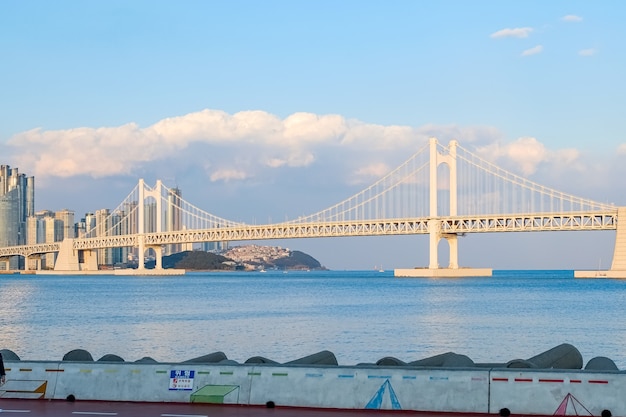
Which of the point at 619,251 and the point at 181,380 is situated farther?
the point at 619,251

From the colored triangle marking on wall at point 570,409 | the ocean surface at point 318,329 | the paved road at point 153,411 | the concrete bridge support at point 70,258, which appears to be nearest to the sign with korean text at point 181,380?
the paved road at point 153,411

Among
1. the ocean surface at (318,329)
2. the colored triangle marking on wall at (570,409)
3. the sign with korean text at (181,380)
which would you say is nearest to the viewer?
the colored triangle marking on wall at (570,409)

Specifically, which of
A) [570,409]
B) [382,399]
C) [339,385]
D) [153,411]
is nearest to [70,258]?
[153,411]

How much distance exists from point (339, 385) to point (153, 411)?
1.70m

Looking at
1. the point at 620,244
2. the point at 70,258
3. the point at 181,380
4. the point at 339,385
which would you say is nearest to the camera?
the point at 339,385

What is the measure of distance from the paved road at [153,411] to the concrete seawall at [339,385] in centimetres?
11

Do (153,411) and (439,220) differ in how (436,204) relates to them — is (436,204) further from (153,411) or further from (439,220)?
(153,411)

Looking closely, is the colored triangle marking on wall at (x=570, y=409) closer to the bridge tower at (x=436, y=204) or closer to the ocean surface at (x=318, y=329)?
the ocean surface at (x=318, y=329)

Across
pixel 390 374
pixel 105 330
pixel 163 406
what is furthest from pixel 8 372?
pixel 105 330

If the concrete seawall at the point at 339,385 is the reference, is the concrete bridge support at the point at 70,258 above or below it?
above

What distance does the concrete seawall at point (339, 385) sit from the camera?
899 centimetres

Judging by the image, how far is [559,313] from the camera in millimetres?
39375

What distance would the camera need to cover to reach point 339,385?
9.57 m

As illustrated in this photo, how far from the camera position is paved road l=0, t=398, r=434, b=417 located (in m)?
9.20
